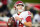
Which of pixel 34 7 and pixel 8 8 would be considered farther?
pixel 34 7

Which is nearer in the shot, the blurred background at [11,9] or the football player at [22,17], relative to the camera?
the football player at [22,17]

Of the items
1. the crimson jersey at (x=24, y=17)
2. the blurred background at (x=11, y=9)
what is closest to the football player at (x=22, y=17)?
the crimson jersey at (x=24, y=17)

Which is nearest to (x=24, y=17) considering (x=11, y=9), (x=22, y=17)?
(x=22, y=17)

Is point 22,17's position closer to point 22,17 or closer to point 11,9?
point 22,17

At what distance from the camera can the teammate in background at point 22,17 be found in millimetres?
853

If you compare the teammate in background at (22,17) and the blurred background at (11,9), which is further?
the blurred background at (11,9)

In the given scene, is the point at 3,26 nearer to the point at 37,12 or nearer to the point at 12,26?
the point at 12,26

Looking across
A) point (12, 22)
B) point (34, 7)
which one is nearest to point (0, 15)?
point (12, 22)

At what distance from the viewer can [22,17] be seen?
876 millimetres

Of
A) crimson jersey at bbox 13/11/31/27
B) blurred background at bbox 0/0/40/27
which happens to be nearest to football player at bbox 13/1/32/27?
A: crimson jersey at bbox 13/11/31/27

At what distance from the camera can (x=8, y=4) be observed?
3.86ft

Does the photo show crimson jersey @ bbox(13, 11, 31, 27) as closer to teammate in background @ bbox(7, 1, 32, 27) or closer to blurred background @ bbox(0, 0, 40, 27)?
teammate in background @ bbox(7, 1, 32, 27)

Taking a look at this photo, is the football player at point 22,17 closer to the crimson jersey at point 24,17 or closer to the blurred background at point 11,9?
the crimson jersey at point 24,17

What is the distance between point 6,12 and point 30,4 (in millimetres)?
327
